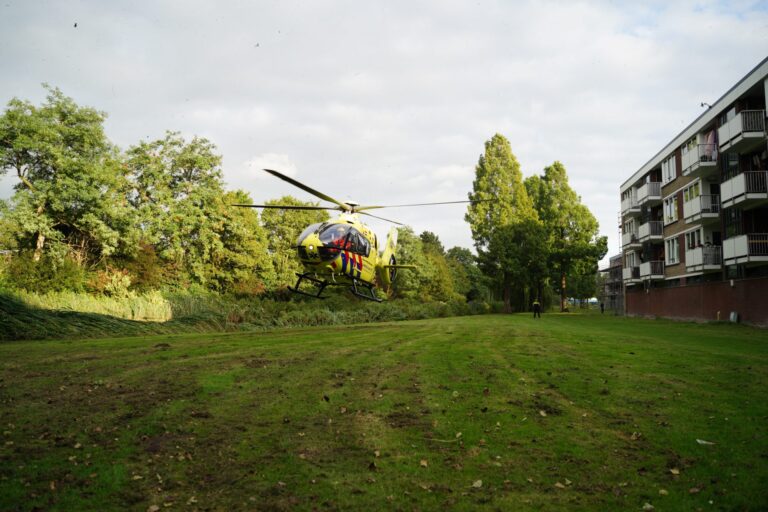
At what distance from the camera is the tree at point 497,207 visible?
5244cm

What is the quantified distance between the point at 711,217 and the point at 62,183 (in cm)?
4003

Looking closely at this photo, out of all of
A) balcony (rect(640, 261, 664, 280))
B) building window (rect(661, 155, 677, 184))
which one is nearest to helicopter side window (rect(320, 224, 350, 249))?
building window (rect(661, 155, 677, 184))

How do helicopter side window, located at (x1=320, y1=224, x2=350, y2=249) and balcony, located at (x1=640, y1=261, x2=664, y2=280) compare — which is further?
balcony, located at (x1=640, y1=261, x2=664, y2=280)

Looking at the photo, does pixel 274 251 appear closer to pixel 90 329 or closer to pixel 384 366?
pixel 90 329

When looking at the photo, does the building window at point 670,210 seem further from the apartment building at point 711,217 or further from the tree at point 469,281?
the tree at point 469,281

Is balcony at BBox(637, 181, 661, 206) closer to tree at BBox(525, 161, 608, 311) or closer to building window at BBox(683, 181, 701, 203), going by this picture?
building window at BBox(683, 181, 701, 203)

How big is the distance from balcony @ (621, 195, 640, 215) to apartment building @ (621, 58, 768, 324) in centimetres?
190

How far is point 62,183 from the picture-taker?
28.1 meters

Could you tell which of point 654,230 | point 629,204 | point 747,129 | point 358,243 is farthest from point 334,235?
point 629,204

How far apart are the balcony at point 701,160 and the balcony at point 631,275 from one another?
13.4 metres

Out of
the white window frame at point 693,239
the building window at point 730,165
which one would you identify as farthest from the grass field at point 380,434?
the white window frame at point 693,239

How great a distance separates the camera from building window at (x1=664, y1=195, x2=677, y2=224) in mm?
39475

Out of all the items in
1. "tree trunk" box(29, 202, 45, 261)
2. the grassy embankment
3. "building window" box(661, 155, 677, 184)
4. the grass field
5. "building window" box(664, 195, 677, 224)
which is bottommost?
the grass field

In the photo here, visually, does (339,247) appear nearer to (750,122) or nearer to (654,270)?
(750,122)
